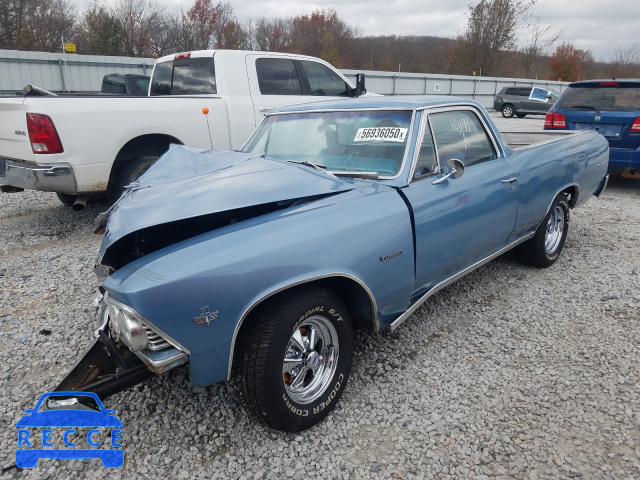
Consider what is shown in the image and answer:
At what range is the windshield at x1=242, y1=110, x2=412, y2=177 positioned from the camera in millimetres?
3117

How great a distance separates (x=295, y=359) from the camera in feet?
7.96

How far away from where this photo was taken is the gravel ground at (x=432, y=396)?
228 cm

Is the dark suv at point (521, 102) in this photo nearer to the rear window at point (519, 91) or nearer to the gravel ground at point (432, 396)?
the rear window at point (519, 91)

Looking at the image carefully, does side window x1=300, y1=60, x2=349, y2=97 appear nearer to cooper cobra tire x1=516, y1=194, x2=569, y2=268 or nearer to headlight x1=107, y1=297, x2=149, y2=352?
cooper cobra tire x1=516, y1=194, x2=569, y2=268

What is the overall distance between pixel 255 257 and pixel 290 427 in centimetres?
91

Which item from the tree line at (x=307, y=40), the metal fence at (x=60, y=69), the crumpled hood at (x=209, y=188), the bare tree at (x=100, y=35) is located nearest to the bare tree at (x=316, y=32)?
the tree line at (x=307, y=40)

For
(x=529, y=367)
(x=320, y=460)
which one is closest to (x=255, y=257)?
(x=320, y=460)

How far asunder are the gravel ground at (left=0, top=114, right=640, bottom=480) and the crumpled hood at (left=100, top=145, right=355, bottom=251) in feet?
3.56

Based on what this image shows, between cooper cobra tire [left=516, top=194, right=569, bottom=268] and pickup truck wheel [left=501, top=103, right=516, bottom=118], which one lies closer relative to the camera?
cooper cobra tire [left=516, top=194, right=569, bottom=268]

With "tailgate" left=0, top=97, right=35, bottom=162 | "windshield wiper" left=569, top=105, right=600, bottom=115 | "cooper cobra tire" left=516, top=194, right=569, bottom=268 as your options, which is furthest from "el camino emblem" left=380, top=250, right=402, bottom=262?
"windshield wiper" left=569, top=105, right=600, bottom=115

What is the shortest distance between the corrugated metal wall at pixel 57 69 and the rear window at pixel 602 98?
45.2ft

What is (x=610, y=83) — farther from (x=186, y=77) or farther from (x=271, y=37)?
(x=271, y=37)

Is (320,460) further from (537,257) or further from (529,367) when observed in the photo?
(537,257)

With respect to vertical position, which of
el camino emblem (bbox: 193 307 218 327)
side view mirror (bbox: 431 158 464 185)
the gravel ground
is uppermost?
side view mirror (bbox: 431 158 464 185)
